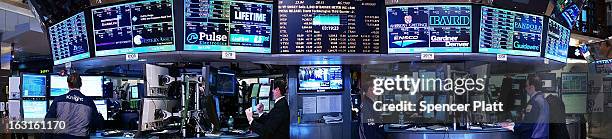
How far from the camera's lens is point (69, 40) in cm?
580

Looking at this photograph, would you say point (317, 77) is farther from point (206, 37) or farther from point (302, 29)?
point (206, 37)

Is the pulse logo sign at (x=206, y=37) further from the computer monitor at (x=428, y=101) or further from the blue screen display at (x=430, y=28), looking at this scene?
the computer monitor at (x=428, y=101)

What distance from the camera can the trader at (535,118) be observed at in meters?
6.13

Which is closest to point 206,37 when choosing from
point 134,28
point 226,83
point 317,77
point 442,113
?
point 134,28

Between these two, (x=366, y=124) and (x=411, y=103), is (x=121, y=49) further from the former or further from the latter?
(x=411, y=103)

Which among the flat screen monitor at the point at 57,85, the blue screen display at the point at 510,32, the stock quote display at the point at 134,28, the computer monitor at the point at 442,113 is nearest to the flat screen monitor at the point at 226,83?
the stock quote display at the point at 134,28

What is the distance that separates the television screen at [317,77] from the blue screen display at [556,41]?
8.48ft

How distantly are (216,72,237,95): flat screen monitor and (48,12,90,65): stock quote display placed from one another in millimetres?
1493

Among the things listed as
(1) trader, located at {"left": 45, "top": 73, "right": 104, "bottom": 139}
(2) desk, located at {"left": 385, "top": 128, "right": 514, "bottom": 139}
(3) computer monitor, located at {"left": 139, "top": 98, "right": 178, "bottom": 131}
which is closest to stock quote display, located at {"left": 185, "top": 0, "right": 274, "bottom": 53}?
(3) computer monitor, located at {"left": 139, "top": 98, "right": 178, "bottom": 131}

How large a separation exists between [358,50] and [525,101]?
270 cm

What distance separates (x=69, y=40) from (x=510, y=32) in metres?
4.33

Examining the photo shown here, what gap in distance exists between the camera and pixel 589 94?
1002 cm

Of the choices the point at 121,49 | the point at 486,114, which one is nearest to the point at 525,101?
the point at 486,114

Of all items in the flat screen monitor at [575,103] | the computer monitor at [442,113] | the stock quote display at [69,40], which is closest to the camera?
the stock quote display at [69,40]
